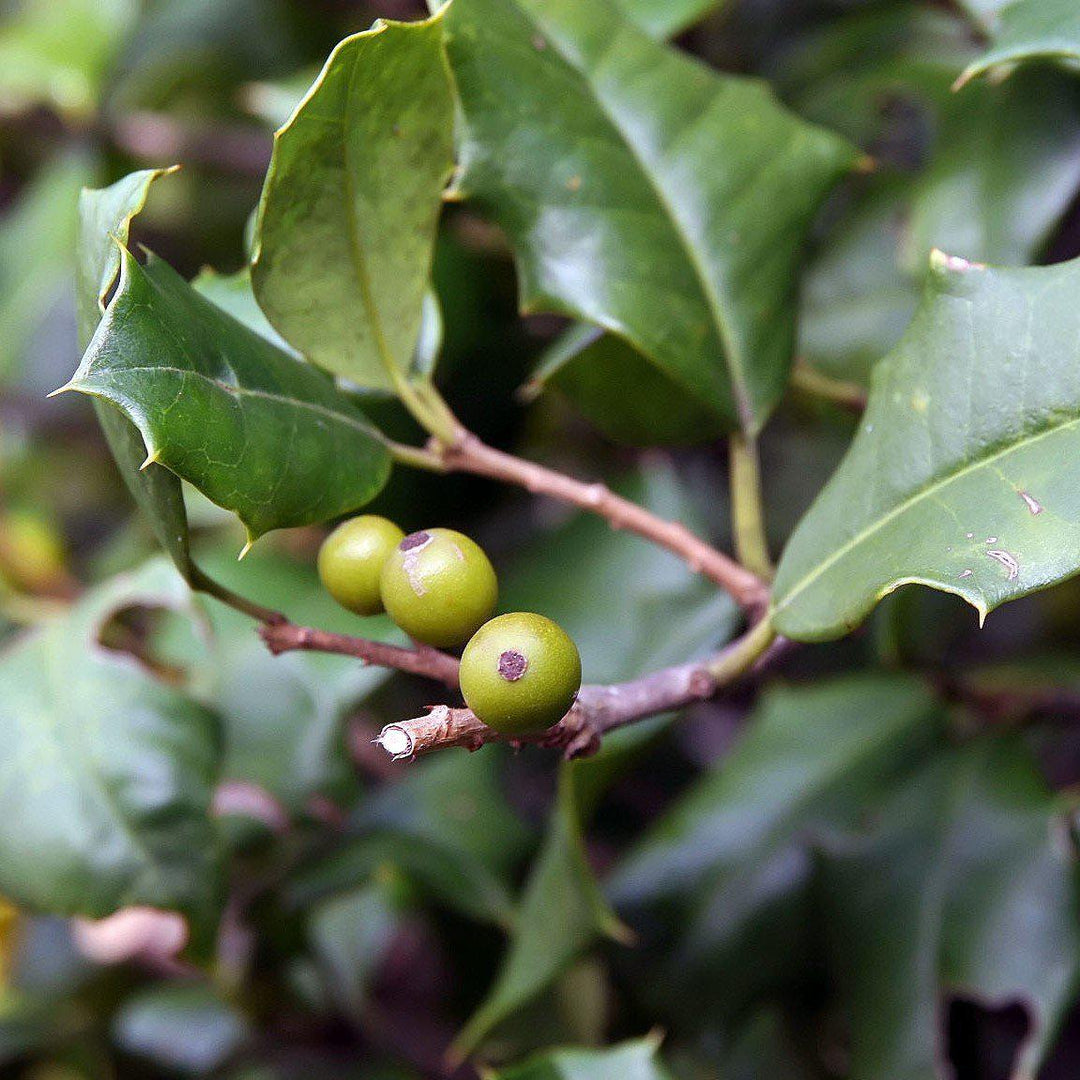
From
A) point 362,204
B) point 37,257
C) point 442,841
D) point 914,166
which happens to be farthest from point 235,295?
point 37,257

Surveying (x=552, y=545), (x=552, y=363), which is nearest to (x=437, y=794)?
(x=552, y=545)

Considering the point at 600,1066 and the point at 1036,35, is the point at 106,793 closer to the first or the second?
the point at 600,1066

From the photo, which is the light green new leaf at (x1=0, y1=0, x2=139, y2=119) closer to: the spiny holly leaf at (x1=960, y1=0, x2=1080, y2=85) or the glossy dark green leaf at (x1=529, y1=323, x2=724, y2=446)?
the glossy dark green leaf at (x1=529, y1=323, x2=724, y2=446)

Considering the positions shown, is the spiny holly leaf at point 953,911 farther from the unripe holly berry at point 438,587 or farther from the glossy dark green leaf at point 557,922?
the unripe holly berry at point 438,587

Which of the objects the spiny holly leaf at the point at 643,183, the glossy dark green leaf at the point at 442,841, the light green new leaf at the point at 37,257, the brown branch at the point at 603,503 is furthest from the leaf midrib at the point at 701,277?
the light green new leaf at the point at 37,257

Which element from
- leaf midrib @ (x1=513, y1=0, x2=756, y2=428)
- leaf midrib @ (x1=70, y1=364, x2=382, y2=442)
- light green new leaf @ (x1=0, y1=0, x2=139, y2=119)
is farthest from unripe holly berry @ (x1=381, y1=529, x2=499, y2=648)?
light green new leaf @ (x1=0, y1=0, x2=139, y2=119)

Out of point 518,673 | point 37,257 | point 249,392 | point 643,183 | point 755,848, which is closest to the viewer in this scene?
point 518,673

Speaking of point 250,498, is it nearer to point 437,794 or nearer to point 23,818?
point 23,818
